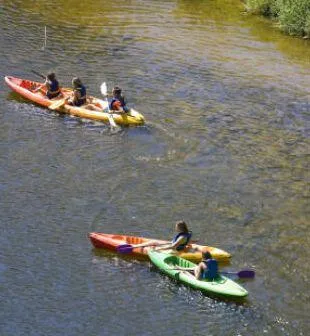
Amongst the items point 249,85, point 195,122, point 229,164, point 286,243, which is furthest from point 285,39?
point 286,243

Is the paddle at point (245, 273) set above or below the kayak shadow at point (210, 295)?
above

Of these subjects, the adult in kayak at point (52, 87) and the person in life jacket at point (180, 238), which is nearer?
the person in life jacket at point (180, 238)

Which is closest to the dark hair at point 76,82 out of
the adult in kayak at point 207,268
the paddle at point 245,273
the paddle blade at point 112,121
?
the paddle blade at point 112,121

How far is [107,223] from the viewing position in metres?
15.9

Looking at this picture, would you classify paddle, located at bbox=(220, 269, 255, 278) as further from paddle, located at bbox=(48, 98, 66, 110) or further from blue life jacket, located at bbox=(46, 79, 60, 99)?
blue life jacket, located at bbox=(46, 79, 60, 99)

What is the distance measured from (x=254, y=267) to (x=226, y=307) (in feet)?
5.00

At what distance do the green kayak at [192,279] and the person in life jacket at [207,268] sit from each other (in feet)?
0.28

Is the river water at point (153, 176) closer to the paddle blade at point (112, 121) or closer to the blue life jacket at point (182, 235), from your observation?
the paddle blade at point (112, 121)

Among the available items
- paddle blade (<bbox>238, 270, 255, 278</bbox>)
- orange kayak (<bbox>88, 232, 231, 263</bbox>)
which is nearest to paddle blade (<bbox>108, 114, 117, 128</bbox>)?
orange kayak (<bbox>88, 232, 231, 263</bbox>)

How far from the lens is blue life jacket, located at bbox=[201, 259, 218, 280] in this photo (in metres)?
13.8

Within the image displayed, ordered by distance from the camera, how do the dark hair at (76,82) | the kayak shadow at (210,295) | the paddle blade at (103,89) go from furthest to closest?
the paddle blade at (103,89), the dark hair at (76,82), the kayak shadow at (210,295)

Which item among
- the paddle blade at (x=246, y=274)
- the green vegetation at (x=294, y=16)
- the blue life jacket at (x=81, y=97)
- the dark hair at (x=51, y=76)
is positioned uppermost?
the green vegetation at (x=294, y=16)

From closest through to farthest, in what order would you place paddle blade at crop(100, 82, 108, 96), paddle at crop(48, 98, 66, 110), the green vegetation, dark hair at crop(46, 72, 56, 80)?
paddle at crop(48, 98, 66, 110) < dark hair at crop(46, 72, 56, 80) < paddle blade at crop(100, 82, 108, 96) < the green vegetation

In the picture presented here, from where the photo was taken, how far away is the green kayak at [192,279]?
13398 mm
